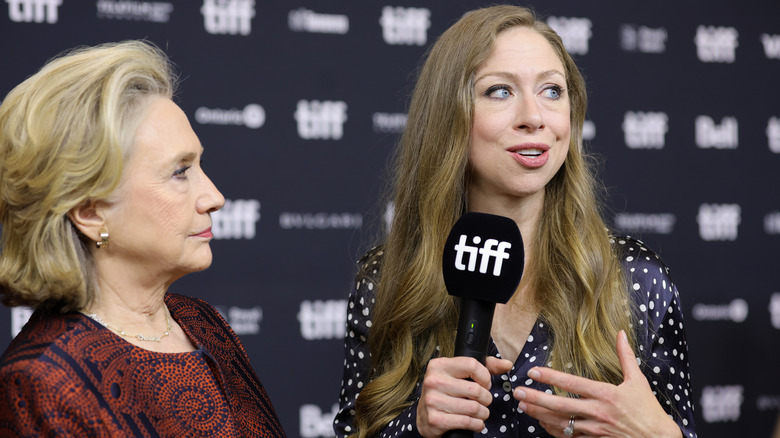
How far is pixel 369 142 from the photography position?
→ 3.11m

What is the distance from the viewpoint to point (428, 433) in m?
1.26

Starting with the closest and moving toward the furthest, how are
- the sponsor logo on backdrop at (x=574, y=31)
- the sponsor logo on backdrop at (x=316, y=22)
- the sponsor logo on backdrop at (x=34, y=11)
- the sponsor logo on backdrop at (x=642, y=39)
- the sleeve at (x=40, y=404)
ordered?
1. the sleeve at (x=40, y=404)
2. the sponsor logo on backdrop at (x=34, y=11)
3. the sponsor logo on backdrop at (x=316, y=22)
4. the sponsor logo on backdrop at (x=574, y=31)
5. the sponsor logo on backdrop at (x=642, y=39)

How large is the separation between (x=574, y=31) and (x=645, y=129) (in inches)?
19.8

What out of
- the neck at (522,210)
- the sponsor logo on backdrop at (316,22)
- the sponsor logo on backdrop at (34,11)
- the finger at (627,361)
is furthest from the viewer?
the sponsor logo on backdrop at (316,22)

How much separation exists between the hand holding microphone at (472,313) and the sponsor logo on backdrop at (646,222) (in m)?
2.32

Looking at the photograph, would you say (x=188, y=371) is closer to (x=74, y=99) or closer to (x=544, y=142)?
(x=74, y=99)

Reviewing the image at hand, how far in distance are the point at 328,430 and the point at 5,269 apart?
207cm

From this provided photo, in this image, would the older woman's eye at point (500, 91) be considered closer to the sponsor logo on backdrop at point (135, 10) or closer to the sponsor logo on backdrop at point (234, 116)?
the sponsor logo on backdrop at point (234, 116)

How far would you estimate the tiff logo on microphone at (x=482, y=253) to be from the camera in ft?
3.84

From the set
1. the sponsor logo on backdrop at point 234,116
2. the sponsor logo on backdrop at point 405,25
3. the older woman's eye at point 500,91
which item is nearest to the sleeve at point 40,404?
the older woman's eye at point 500,91

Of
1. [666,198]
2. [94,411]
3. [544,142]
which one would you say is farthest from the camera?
[666,198]

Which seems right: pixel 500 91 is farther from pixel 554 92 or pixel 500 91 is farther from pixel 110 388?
pixel 110 388

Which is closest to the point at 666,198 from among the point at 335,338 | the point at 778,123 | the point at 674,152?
the point at 674,152

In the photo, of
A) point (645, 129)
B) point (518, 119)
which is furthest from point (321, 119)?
point (518, 119)
